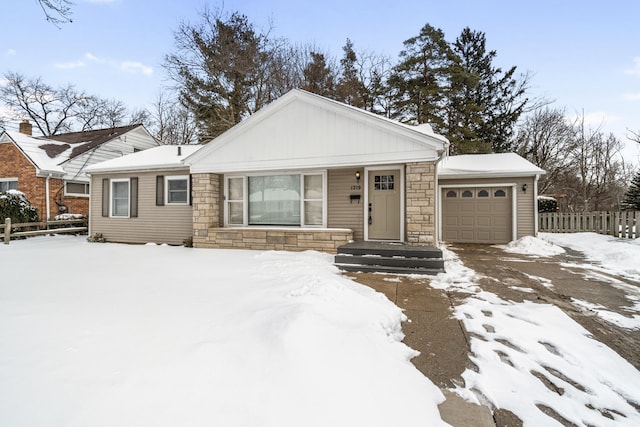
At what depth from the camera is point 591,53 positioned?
11562 mm

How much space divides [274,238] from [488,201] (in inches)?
292

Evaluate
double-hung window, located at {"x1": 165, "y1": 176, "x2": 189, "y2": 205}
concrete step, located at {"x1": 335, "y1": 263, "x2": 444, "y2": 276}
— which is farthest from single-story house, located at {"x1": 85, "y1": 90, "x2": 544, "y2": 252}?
concrete step, located at {"x1": 335, "y1": 263, "x2": 444, "y2": 276}

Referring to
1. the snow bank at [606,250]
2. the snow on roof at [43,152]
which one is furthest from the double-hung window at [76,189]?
the snow bank at [606,250]

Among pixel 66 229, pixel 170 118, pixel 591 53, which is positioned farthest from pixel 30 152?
pixel 591 53

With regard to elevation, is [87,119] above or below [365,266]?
above

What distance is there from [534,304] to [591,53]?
13.4m

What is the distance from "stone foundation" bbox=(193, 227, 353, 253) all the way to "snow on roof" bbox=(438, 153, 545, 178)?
495 centimetres

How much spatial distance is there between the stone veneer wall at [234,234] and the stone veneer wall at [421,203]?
1.54 m

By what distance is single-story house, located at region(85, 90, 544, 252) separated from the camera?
6.78 metres

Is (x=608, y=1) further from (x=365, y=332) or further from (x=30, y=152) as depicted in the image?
(x=30, y=152)

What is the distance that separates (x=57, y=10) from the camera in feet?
13.2

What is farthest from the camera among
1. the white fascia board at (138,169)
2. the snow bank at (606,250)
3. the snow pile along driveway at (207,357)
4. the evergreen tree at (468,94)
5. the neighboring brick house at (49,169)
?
the evergreen tree at (468,94)

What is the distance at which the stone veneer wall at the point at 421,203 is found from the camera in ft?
21.7

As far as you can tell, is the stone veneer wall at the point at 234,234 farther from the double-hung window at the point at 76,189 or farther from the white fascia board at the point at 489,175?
the double-hung window at the point at 76,189
